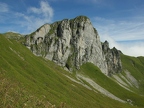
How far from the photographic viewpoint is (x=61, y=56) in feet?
650

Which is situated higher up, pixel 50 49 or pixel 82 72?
pixel 50 49

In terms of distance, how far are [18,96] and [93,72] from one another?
171149 mm

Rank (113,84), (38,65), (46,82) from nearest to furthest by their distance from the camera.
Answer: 1. (46,82)
2. (38,65)
3. (113,84)

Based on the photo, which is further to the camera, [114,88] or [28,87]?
[114,88]

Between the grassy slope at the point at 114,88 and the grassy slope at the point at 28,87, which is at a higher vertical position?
the grassy slope at the point at 28,87

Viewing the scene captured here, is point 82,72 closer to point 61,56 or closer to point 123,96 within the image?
point 61,56

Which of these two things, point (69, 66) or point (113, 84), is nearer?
point (113, 84)

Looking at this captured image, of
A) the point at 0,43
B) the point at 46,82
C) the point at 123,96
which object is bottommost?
the point at 123,96

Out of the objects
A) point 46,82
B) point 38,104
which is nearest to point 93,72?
point 46,82

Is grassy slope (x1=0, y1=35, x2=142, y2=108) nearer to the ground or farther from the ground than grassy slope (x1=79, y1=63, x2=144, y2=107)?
farther from the ground

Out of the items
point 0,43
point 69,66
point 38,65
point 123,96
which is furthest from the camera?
point 69,66

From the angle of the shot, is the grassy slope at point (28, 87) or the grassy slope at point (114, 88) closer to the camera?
the grassy slope at point (28, 87)

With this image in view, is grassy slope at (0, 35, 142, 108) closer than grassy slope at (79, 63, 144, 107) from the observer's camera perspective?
Yes

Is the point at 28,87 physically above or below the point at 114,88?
above
